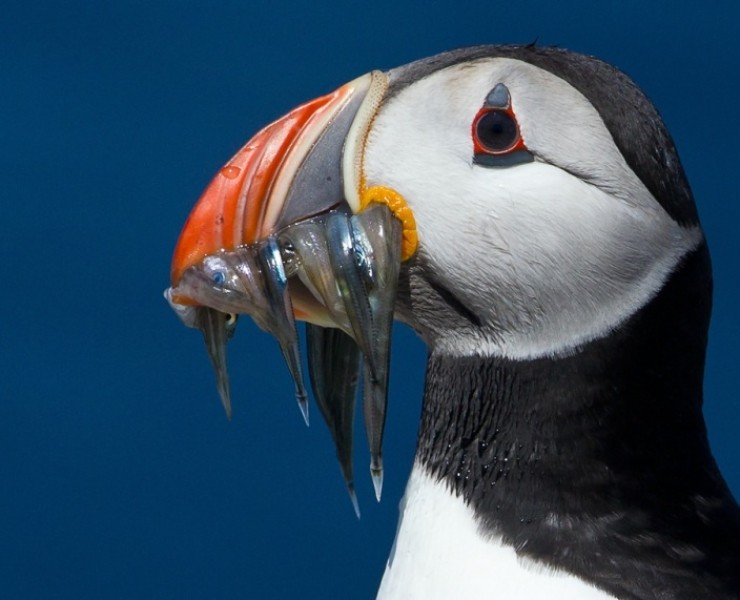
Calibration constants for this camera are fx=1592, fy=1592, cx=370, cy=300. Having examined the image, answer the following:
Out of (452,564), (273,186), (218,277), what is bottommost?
(452,564)

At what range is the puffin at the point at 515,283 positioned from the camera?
182 centimetres

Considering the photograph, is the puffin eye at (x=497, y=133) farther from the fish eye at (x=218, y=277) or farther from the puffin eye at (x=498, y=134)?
the fish eye at (x=218, y=277)

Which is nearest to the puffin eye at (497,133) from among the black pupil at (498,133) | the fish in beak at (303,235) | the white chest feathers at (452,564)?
the black pupil at (498,133)

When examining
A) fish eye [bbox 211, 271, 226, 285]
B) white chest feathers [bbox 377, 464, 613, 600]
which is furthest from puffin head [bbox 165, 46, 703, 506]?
white chest feathers [bbox 377, 464, 613, 600]

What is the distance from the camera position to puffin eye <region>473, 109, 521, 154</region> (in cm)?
181

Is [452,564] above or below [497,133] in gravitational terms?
below

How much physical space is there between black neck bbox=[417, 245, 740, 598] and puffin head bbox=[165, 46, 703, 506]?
0.05 meters

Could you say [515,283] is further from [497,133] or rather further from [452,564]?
[452,564]

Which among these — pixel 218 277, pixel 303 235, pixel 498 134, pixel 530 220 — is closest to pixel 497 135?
pixel 498 134

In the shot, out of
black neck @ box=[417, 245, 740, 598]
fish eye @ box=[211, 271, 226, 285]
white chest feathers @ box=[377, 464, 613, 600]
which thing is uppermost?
fish eye @ box=[211, 271, 226, 285]

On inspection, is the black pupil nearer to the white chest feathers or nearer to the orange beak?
the orange beak

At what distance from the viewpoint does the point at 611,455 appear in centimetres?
189

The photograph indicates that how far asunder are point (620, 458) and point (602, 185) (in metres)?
0.33

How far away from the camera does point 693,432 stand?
194 cm
